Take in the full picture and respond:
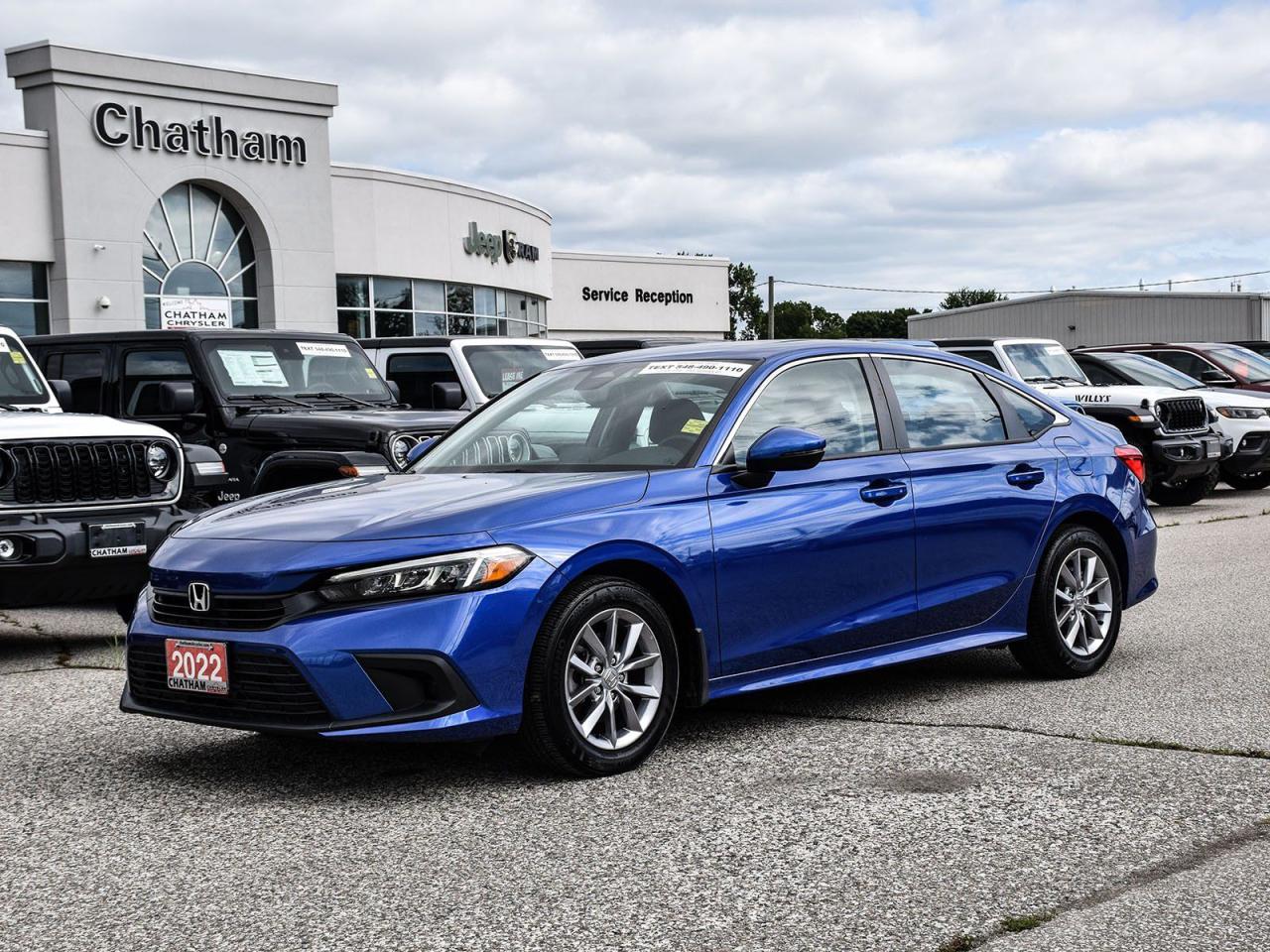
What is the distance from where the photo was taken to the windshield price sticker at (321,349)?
1259 cm

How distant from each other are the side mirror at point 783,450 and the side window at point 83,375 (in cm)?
772

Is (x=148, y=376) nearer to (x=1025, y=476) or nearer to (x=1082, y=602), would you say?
(x=1025, y=476)

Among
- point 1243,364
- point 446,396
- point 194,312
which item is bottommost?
point 446,396

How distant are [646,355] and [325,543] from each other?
2.12m

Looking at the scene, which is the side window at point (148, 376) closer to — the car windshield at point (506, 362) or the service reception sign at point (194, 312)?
the car windshield at point (506, 362)

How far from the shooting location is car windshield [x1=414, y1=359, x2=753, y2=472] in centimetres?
611

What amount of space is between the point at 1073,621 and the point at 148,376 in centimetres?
758

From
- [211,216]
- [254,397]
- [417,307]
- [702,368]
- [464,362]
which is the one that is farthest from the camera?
[417,307]

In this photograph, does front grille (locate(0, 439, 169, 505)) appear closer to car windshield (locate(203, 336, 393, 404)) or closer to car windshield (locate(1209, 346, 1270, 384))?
car windshield (locate(203, 336, 393, 404))

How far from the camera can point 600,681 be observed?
5441 millimetres

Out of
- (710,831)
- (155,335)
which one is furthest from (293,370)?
(710,831)

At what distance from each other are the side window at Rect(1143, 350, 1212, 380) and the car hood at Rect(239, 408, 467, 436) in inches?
551

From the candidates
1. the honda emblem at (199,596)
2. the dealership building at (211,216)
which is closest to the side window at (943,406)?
the honda emblem at (199,596)

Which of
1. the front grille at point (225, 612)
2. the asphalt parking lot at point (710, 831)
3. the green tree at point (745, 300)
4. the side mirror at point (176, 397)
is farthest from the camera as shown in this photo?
the green tree at point (745, 300)
